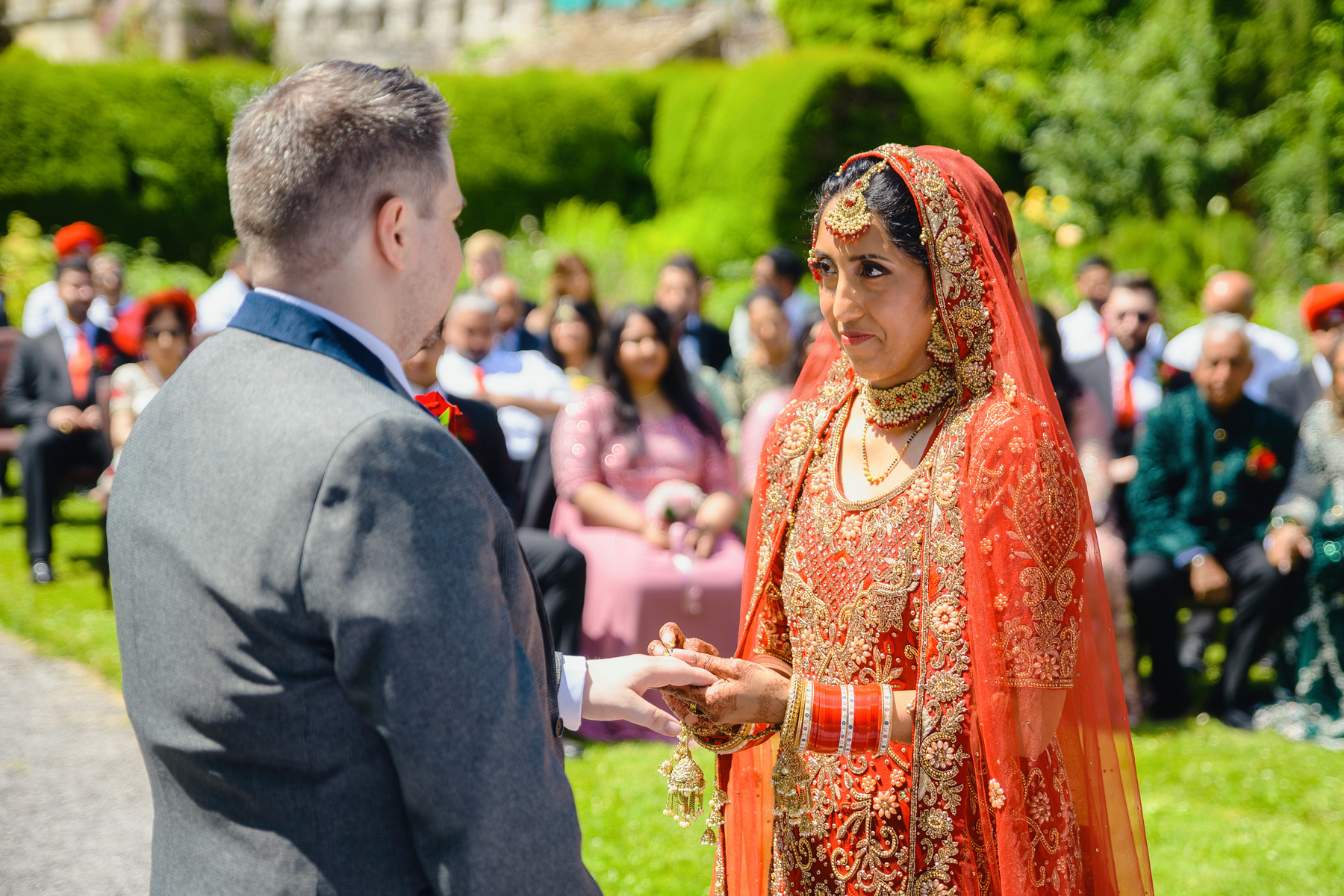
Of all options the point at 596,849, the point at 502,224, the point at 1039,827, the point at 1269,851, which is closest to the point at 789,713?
the point at 1039,827

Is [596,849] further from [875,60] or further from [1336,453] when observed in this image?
[875,60]

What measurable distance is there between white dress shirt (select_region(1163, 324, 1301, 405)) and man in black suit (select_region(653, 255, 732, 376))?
3258 mm

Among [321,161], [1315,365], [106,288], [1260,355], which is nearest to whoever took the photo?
[321,161]

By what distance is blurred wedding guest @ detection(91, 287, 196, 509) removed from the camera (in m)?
6.40

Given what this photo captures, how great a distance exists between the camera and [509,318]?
836 centimetres

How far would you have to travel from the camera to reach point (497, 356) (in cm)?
736

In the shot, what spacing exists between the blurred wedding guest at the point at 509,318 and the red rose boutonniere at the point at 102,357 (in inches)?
111

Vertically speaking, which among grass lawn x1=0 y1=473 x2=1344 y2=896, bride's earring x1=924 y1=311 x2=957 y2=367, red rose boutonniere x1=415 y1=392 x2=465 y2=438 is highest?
bride's earring x1=924 y1=311 x2=957 y2=367

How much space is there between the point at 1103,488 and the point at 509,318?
4.45 metres

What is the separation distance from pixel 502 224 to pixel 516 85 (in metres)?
2.43

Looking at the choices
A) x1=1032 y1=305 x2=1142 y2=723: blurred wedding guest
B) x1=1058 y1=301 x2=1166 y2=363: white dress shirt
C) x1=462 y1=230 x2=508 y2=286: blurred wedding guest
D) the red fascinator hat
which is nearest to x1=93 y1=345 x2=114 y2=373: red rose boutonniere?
the red fascinator hat

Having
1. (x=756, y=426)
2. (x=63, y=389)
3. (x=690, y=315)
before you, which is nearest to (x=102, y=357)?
(x=63, y=389)

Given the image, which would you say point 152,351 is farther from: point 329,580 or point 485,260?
point 329,580

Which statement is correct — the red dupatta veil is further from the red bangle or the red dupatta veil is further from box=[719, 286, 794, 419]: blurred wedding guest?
box=[719, 286, 794, 419]: blurred wedding guest
